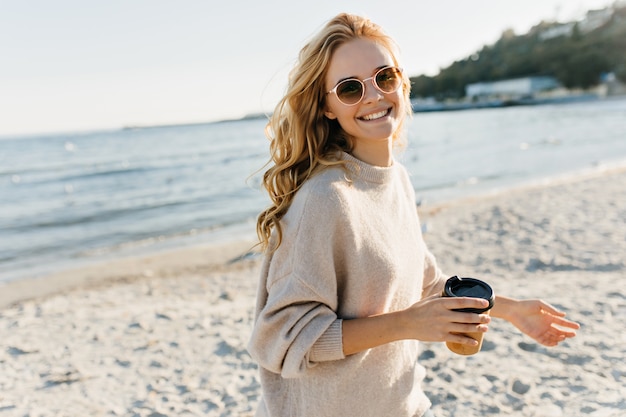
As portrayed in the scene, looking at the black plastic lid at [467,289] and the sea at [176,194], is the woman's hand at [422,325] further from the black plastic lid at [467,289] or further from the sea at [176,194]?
the sea at [176,194]

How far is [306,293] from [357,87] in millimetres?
634

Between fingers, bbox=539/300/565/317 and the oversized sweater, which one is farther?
fingers, bbox=539/300/565/317

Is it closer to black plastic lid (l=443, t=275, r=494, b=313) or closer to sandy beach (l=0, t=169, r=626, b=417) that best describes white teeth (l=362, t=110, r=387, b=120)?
black plastic lid (l=443, t=275, r=494, b=313)

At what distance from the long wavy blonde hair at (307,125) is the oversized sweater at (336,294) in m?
0.07

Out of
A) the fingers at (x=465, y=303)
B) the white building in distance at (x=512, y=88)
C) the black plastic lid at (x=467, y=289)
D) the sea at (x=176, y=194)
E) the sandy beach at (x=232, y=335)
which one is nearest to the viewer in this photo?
the fingers at (x=465, y=303)

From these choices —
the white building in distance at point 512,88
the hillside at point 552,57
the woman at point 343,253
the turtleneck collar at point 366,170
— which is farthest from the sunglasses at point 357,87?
the white building in distance at point 512,88

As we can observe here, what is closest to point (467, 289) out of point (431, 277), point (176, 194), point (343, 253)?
point (343, 253)

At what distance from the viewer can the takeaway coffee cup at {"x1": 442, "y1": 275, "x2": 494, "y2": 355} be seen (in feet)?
4.66

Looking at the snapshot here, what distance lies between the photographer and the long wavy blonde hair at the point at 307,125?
5.12 ft

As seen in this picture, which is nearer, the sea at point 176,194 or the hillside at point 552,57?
the sea at point 176,194

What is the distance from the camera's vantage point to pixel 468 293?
148 centimetres

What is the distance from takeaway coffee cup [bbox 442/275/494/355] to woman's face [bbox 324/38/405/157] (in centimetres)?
50

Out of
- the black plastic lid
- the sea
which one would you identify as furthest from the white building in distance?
the black plastic lid

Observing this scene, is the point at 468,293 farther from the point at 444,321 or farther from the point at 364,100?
the point at 364,100
